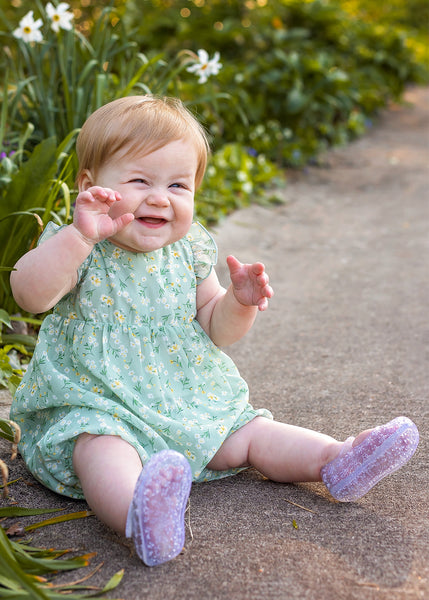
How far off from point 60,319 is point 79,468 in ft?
1.40

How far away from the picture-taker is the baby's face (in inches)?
71.3

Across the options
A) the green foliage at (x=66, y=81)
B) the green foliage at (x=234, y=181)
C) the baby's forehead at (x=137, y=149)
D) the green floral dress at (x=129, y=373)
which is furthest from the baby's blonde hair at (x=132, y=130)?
the green foliage at (x=234, y=181)

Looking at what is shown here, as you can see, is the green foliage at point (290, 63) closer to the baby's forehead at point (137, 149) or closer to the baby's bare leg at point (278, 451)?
the baby's forehead at point (137, 149)

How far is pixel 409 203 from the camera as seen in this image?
5.08m

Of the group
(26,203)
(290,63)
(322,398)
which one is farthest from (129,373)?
(290,63)

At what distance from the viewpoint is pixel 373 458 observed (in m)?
1.70

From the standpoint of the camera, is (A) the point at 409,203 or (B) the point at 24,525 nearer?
(B) the point at 24,525

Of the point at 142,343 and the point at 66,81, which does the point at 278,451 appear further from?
the point at 66,81

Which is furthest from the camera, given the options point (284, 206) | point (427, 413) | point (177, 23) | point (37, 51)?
point (177, 23)

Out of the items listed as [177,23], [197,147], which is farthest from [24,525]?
[177,23]

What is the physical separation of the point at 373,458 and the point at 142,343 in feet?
2.06

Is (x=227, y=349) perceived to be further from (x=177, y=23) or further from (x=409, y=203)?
(x=177, y=23)

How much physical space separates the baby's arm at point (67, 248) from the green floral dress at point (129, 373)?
0.51 feet

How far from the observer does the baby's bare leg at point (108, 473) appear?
1.56 metres
